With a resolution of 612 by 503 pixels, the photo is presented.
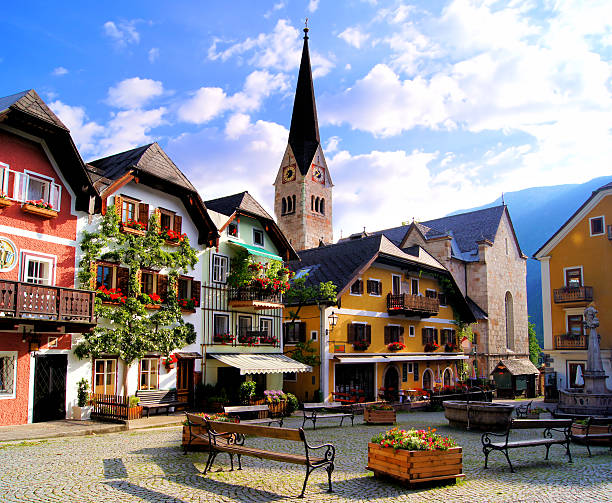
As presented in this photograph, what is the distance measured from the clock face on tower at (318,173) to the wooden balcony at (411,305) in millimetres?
40590

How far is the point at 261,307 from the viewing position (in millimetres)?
26891

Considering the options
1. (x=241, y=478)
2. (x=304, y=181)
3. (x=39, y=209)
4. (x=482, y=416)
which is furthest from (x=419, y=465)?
(x=304, y=181)

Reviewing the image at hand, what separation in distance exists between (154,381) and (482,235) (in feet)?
121

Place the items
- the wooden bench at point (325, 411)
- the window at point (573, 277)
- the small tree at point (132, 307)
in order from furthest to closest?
the window at point (573, 277)
the small tree at point (132, 307)
the wooden bench at point (325, 411)

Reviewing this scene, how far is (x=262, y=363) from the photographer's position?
2586 cm

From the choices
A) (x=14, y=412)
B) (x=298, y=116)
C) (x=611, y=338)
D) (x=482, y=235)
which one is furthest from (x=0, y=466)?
(x=298, y=116)

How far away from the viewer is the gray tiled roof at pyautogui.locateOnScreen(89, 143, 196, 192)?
2231 cm

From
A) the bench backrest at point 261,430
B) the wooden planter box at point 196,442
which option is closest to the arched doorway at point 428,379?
the wooden planter box at point 196,442

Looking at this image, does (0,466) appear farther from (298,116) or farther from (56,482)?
(298,116)

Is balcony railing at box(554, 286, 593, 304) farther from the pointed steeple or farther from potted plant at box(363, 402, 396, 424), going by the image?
the pointed steeple

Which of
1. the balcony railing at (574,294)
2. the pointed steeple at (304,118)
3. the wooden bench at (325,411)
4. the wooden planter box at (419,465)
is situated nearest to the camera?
the wooden planter box at (419,465)

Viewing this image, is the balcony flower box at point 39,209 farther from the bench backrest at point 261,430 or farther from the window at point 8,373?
the bench backrest at point 261,430

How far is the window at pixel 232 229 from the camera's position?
27.2 metres

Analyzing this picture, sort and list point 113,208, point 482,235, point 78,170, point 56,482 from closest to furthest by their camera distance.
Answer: point 56,482
point 78,170
point 113,208
point 482,235
